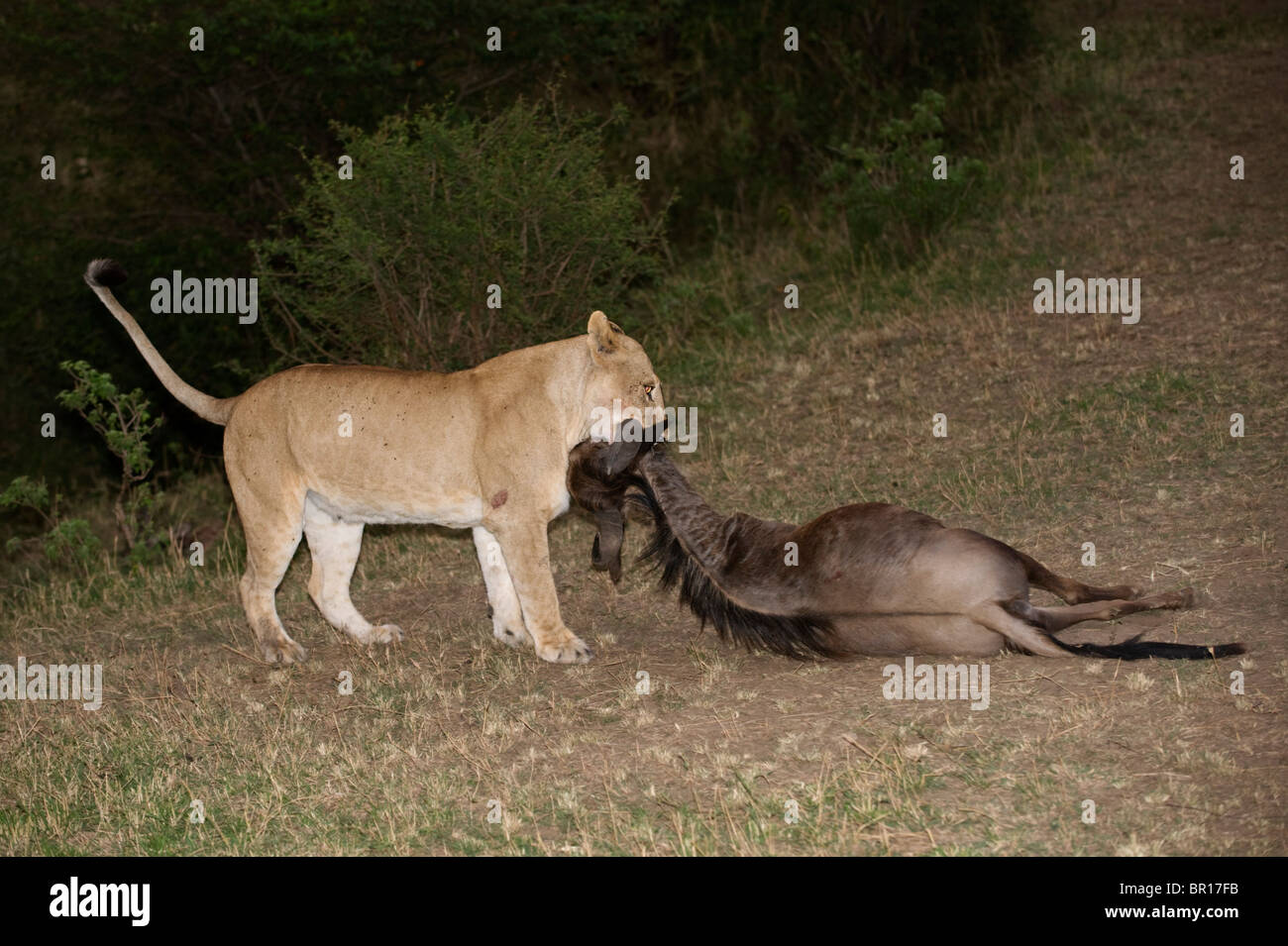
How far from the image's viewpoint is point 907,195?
44.9 ft

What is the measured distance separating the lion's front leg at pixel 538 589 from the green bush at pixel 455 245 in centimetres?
458

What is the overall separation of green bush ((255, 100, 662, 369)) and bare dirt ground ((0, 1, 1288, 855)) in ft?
4.94

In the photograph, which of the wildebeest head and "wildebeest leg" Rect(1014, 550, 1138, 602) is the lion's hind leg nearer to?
the wildebeest head

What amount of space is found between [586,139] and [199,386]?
464 cm

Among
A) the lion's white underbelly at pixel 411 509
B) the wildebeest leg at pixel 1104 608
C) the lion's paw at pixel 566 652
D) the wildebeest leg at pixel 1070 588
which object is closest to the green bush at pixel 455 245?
the lion's white underbelly at pixel 411 509

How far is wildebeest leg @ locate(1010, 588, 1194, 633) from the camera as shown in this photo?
20.4 ft

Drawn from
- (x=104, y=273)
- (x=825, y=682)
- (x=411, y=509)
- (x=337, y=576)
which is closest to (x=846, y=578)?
(x=825, y=682)

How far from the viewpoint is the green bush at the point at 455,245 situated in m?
11.0

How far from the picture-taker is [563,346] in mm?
6984

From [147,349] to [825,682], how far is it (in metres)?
3.92

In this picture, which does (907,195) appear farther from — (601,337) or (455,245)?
(601,337)

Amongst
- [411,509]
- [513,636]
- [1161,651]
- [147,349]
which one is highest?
[147,349]

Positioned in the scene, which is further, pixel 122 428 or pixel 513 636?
pixel 122 428

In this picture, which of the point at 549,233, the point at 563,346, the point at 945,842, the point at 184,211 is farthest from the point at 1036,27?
the point at 945,842
